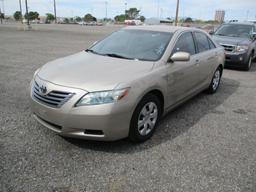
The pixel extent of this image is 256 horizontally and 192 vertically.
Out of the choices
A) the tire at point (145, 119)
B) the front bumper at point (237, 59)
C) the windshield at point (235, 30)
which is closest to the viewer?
the tire at point (145, 119)

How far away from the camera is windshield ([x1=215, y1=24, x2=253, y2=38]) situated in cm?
982

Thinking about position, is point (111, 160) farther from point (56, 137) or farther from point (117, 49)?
point (117, 49)

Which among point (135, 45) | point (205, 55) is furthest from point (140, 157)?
point (205, 55)

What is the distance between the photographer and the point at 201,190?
102 inches

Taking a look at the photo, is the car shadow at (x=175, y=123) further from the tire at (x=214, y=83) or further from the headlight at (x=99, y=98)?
the headlight at (x=99, y=98)

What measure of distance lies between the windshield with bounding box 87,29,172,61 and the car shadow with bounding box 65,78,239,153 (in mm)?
1170

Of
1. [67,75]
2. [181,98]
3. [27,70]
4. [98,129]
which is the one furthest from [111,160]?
[27,70]

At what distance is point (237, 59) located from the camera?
8820mm

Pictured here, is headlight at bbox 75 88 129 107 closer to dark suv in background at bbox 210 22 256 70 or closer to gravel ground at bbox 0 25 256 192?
gravel ground at bbox 0 25 256 192

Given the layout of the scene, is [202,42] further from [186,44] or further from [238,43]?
[238,43]

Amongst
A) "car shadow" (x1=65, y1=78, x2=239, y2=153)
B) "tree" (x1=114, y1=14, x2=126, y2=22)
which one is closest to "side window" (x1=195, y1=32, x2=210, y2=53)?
"car shadow" (x1=65, y1=78, x2=239, y2=153)

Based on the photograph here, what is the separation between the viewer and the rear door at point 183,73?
388cm

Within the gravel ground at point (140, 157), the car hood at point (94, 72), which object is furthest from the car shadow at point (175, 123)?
the car hood at point (94, 72)

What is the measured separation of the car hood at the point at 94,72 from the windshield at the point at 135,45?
22 centimetres
